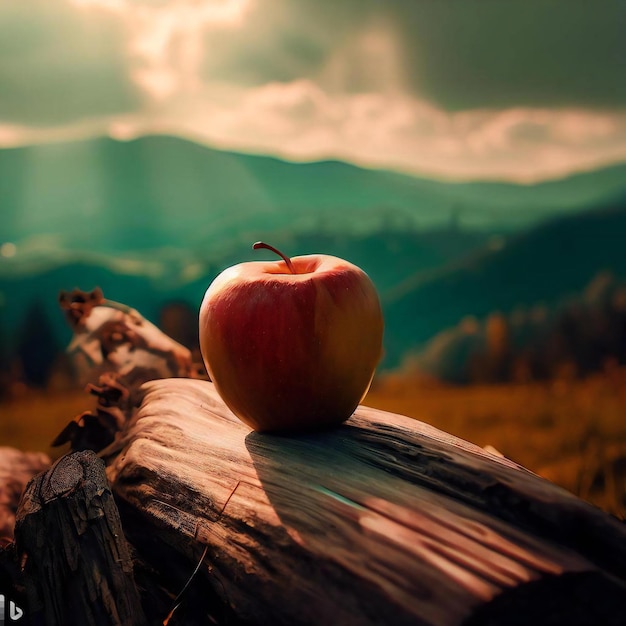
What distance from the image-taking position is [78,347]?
254 centimetres

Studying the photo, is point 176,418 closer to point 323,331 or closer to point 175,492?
point 175,492

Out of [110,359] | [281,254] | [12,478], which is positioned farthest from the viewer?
[110,359]

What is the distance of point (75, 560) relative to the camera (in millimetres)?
1238

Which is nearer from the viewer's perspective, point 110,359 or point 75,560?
point 75,560

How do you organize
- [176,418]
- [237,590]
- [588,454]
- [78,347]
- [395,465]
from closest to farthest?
[237,590]
[395,465]
[176,418]
[78,347]
[588,454]

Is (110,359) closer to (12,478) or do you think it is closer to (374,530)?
(12,478)

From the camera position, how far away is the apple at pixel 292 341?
4.47ft

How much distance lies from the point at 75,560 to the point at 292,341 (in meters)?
0.61

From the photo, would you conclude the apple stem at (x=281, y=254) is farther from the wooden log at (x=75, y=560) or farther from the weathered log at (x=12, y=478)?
the weathered log at (x=12, y=478)

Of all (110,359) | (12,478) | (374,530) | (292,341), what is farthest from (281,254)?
(12,478)

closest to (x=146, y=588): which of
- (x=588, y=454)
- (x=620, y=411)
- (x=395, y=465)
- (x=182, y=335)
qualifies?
(x=395, y=465)

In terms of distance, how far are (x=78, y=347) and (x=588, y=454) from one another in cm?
243

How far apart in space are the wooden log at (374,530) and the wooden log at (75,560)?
134mm

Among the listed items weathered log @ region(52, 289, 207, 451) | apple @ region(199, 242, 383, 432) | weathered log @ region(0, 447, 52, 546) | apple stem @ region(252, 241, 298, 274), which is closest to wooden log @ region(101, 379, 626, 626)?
apple @ region(199, 242, 383, 432)
